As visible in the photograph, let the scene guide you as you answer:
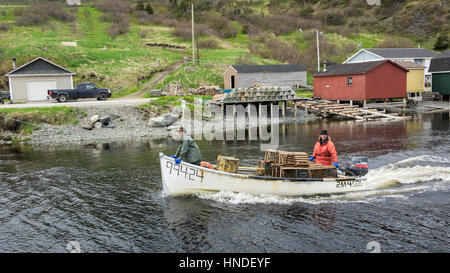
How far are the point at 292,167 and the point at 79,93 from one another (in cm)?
3318

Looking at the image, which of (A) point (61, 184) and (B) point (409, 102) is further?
(B) point (409, 102)

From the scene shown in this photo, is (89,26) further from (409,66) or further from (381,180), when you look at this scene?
(381,180)

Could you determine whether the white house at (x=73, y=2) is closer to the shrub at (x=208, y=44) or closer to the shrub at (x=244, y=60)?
the shrub at (x=208, y=44)

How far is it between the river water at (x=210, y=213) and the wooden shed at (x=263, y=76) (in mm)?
30921

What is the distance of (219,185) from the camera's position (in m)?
15.2

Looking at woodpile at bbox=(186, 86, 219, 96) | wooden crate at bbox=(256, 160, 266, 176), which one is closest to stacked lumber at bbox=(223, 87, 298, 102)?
woodpile at bbox=(186, 86, 219, 96)

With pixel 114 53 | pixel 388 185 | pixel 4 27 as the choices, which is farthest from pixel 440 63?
pixel 4 27

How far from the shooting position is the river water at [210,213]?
37.0 feet

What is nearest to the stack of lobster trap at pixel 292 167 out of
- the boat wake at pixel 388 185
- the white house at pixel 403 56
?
the boat wake at pixel 388 185

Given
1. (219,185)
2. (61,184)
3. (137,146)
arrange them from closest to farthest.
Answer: (219,185) → (61,184) → (137,146)

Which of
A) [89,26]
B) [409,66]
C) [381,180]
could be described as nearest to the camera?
[381,180]

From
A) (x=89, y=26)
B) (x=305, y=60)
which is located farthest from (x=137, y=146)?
(x=89, y=26)

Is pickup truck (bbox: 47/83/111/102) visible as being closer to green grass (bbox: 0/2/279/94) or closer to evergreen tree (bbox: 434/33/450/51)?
green grass (bbox: 0/2/279/94)

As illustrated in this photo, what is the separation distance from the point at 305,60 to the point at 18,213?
6413cm
